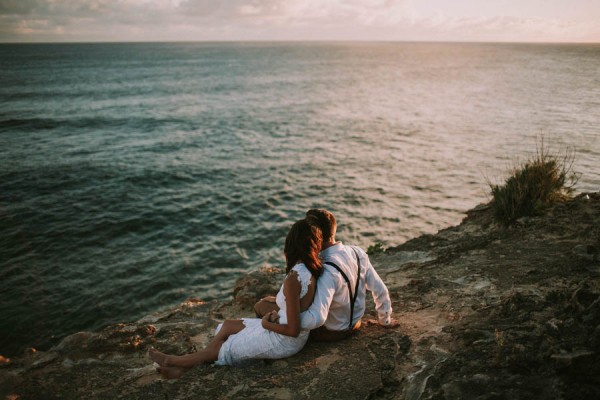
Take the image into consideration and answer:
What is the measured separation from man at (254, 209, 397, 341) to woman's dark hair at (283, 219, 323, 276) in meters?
0.11

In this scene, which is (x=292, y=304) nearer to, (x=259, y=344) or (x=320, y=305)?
(x=320, y=305)

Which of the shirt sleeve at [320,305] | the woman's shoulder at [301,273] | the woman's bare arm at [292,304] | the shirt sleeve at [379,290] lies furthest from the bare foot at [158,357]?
the shirt sleeve at [379,290]

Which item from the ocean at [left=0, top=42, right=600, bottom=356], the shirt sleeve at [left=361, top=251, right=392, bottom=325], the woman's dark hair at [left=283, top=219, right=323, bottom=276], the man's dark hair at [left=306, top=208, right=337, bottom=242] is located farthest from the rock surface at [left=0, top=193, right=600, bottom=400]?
the ocean at [left=0, top=42, right=600, bottom=356]

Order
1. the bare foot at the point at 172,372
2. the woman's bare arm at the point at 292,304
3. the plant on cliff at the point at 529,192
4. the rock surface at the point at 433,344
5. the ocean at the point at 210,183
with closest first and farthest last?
the rock surface at the point at 433,344 → the woman's bare arm at the point at 292,304 → the bare foot at the point at 172,372 → the plant on cliff at the point at 529,192 → the ocean at the point at 210,183

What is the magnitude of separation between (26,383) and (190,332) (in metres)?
2.25

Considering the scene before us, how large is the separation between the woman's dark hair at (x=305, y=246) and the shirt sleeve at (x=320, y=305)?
13 centimetres

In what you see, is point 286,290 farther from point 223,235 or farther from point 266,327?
point 223,235

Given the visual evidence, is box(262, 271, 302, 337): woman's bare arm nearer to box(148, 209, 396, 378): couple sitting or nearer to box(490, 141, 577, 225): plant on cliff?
box(148, 209, 396, 378): couple sitting

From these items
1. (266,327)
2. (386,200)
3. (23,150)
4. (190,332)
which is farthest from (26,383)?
(23,150)

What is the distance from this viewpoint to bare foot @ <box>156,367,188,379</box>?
456cm

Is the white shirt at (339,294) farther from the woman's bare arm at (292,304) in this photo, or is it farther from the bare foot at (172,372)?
the bare foot at (172,372)

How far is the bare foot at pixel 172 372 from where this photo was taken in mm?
4559

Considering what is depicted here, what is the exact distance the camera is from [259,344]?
4340 millimetres

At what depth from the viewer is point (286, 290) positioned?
4047 mm
